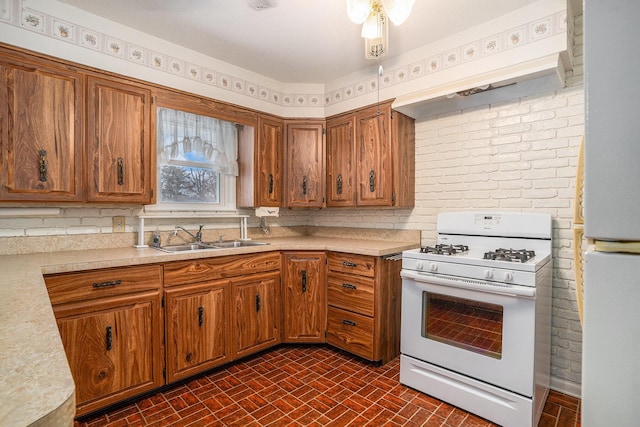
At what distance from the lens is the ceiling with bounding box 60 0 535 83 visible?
7.27 ft

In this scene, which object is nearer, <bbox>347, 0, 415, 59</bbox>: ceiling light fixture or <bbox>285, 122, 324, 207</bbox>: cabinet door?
<bbox>347, 0, 415, 59</bbox>: ceiling light fixture

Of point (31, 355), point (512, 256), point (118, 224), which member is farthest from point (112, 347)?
point (512, 256)

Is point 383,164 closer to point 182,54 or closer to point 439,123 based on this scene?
point 439,123

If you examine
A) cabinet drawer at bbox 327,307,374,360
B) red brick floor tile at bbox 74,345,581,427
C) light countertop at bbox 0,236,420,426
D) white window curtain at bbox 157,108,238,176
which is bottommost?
red brick floor tile at bbox 74,345,581,427

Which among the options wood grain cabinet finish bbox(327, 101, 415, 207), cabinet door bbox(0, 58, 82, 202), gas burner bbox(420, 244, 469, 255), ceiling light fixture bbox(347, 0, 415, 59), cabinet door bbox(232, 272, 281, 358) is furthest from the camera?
wood grain cabinet finish bbox(327, 101, 415, 207)

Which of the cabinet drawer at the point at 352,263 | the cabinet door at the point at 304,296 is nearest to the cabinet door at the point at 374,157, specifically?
the cabinet drawer at the point at 352,263

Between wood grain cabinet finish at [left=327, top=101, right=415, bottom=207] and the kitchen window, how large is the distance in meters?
1.05

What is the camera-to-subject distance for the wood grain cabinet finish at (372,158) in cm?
292

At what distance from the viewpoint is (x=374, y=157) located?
3025 millimetres

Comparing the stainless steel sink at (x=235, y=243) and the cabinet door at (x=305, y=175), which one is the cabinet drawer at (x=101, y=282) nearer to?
the stainless steel sink at (x=235, y=243)

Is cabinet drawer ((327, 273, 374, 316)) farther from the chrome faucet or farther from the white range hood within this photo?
the white range hood

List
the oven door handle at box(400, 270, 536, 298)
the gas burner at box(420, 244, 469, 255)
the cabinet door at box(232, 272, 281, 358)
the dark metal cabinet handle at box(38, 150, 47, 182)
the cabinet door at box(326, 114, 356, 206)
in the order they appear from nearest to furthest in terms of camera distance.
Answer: the oven door handle at box(400, 270, 536, 298), the dark metal cabinet handle at box(38, 150, 47, 182), the gas burner at box(420, 244, 469, 255), the cabinet door at box(232, 272, 281, 358), the cabinet door at box(326, 114, 356, 206)

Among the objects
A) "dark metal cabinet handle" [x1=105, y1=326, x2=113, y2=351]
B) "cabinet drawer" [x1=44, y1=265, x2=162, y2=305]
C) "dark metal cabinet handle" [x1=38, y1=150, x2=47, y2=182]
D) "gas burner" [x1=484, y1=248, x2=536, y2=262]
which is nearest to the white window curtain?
"dark metal cabinet handle" [x1=38, y1=150, x2=47, y2=182]

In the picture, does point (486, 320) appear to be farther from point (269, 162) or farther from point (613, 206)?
point (269, 162)
